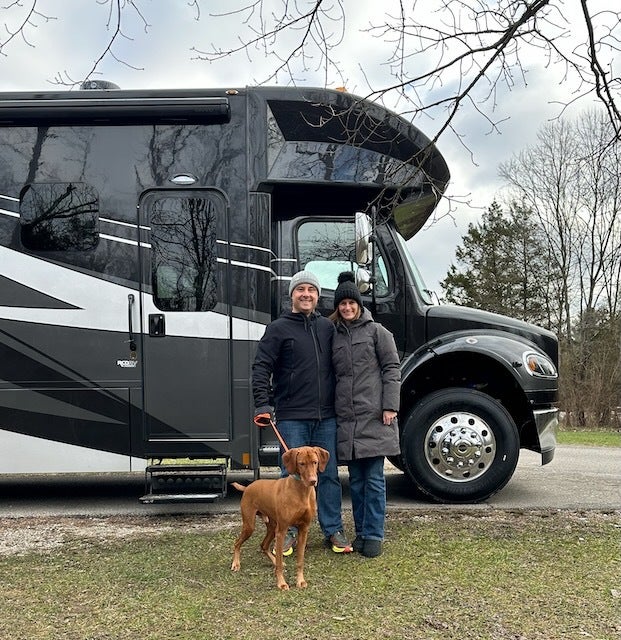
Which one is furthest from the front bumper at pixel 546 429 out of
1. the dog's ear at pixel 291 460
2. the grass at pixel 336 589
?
the dog's ear at pixel 291 460

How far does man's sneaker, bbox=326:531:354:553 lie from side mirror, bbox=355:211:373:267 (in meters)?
2.14

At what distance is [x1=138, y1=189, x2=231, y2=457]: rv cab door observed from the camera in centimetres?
532

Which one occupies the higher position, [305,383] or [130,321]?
[130,321]

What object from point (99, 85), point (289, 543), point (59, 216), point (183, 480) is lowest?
point (289, 543)

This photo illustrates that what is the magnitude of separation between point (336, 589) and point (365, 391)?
123cm

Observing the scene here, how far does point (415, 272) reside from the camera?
19.2ft

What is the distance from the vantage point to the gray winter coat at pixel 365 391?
4258 mm

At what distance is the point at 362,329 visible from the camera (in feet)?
14.4

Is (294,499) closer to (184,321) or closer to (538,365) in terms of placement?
(184,321)

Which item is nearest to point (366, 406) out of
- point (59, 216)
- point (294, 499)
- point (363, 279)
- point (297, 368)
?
point (297, 368)

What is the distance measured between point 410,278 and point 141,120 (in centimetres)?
257

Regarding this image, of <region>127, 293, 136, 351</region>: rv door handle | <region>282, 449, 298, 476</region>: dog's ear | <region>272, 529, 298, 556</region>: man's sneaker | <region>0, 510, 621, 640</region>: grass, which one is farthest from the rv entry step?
<region>282, 449, 298, 476</region>: dog's ear

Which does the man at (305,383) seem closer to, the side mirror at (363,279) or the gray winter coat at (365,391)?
the gray winter coat at (365,391)

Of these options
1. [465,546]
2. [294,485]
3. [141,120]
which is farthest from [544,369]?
[141,120]
